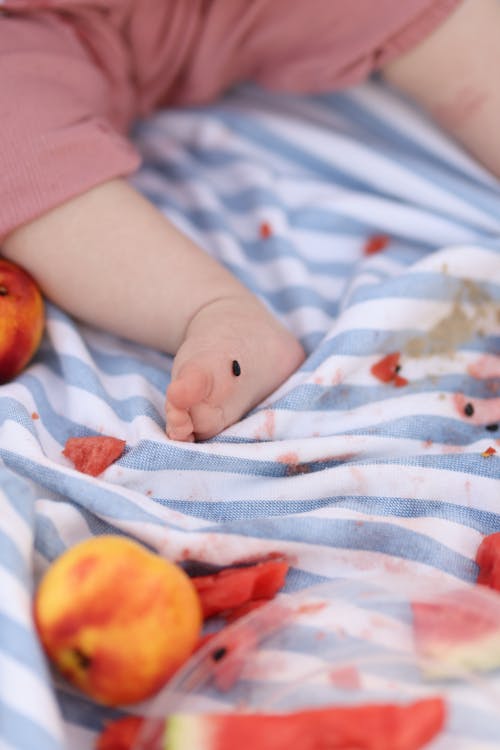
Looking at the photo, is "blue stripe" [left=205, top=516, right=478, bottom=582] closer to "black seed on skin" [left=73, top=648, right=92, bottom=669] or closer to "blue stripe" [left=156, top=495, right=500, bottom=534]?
"blue stripe" [left=156, top=495, right=500, bottom=534]

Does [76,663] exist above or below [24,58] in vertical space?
below

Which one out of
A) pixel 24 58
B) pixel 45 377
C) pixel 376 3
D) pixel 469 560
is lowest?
pixel 45 377

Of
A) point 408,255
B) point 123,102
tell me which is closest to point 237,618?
point 408,255

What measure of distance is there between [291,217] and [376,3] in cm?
25

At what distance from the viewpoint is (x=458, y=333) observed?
85 cm

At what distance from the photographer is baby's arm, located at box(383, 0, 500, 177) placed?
0.89 m

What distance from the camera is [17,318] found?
79cm

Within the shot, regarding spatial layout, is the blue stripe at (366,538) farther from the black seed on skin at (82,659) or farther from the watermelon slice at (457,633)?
the black seed on skin at (82,659)

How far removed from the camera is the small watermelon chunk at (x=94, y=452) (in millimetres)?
738

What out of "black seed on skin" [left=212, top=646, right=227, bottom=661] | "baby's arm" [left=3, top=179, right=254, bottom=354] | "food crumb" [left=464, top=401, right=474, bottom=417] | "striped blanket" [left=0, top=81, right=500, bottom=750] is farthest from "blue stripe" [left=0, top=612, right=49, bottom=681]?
"food crumb" [left=464, top=401, right=474, bottom=417]

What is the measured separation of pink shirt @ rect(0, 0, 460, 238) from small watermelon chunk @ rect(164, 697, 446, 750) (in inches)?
19.6

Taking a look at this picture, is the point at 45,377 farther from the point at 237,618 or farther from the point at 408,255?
the point at 408,255

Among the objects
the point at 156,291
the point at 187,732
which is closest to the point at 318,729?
the point at 187,732

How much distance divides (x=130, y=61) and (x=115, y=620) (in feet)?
2.22
